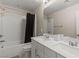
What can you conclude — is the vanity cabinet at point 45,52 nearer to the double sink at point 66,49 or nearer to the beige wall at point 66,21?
the double sink at point 66,49

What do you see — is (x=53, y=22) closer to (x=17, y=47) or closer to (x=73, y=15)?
(x=73, y=15)

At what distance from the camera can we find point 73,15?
64.2 inches

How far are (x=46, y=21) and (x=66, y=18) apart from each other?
808mm

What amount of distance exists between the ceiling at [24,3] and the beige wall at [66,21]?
1172mm

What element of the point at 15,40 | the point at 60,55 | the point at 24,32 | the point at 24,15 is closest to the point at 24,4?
the point at 24,15

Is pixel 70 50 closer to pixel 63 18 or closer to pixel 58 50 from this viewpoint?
pixel 58 50

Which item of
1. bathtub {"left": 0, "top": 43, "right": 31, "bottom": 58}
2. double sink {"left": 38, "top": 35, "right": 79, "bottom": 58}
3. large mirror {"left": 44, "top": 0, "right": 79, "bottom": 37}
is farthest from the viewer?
bathtub {"left": 0, "top": 43, "right": 31, "bottom": 58}

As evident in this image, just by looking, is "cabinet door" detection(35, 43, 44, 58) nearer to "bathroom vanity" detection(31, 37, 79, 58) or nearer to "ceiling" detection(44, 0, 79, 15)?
"bathroom vanity" detection(31, 37, 79, 58)

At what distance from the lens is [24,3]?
2.95 meters

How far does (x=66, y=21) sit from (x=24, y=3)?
1932 millimetres

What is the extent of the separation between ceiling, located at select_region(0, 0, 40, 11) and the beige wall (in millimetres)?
1172

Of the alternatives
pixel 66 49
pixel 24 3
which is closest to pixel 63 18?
pixel 66 49

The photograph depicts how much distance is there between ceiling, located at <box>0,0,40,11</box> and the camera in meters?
2.78

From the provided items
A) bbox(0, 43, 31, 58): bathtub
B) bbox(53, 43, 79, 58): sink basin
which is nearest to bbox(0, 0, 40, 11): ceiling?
bbox(0, 43, 31, 58): bathtub
